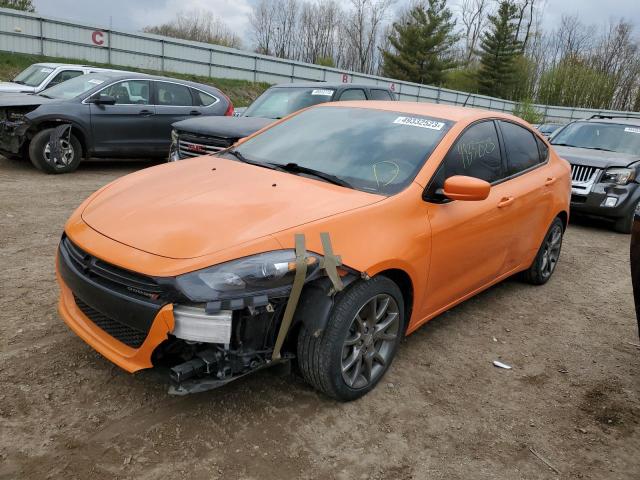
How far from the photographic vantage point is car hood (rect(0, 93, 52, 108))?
8205mm

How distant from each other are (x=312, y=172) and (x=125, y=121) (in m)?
6.73

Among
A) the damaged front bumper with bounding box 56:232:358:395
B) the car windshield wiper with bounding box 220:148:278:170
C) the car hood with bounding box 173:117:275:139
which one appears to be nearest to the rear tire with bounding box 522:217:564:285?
the car windshield wiper with bounding box 220:148:278:170

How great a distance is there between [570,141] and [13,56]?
20.3 meters

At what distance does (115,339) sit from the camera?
271 cm

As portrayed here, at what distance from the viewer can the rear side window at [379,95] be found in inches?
353

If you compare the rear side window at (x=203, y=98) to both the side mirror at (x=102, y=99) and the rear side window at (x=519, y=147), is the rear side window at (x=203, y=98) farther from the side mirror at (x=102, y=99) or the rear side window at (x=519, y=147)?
the rear side window at (x=519, y=147)

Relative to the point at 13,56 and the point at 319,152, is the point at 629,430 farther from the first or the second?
the point at 13,56

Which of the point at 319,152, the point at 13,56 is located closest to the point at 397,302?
the point at 319,152

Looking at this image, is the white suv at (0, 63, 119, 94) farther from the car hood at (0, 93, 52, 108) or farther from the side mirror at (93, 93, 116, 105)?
the side mirror at (93, 93, 116, 105)

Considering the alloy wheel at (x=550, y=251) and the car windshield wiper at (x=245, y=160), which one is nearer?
the car windshield wiper at (x=245, y=160)

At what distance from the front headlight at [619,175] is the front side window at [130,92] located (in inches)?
298

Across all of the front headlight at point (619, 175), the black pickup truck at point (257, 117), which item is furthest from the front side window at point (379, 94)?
the front headlight at point (619, 175)

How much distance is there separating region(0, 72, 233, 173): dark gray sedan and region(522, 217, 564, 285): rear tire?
6953 mm

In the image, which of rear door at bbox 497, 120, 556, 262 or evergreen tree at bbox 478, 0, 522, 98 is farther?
evergreen tree at bbox 478, 0, 522, 98
